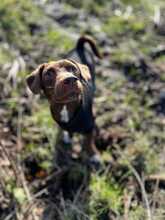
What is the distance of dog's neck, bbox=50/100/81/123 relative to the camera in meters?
2.68

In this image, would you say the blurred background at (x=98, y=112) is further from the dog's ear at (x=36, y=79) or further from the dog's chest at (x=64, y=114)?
the dog's ear at (x=36, y=79)

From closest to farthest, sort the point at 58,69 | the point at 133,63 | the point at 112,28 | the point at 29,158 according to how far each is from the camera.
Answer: the point at 58,69, the point at 29,158, the point at 133,63, the point at 112,28

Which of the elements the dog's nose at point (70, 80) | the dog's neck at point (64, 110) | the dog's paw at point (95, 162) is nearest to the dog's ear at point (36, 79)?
the dog's neck at point (64, 110)

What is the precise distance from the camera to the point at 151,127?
3539 mm

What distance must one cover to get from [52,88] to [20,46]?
177 centimetres

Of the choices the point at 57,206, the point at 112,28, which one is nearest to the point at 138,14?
the point at 112,28

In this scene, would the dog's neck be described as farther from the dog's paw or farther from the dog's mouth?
the dog's paw

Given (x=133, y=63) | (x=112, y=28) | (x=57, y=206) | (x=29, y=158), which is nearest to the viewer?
(x=57, y=206)

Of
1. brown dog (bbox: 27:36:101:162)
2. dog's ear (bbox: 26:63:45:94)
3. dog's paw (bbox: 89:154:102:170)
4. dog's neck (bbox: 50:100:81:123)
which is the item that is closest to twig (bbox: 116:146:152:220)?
dog's paw (bbox: 89:154:102:170)

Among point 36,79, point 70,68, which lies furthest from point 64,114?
point 70,68

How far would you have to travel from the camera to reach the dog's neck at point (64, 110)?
268 centimetres

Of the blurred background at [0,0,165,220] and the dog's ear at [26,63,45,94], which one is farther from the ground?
the dog's ear at [26,63,45,94]

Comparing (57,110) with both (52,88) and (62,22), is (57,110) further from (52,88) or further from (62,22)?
(62,22)

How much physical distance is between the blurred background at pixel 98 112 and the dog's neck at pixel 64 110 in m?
0.52
